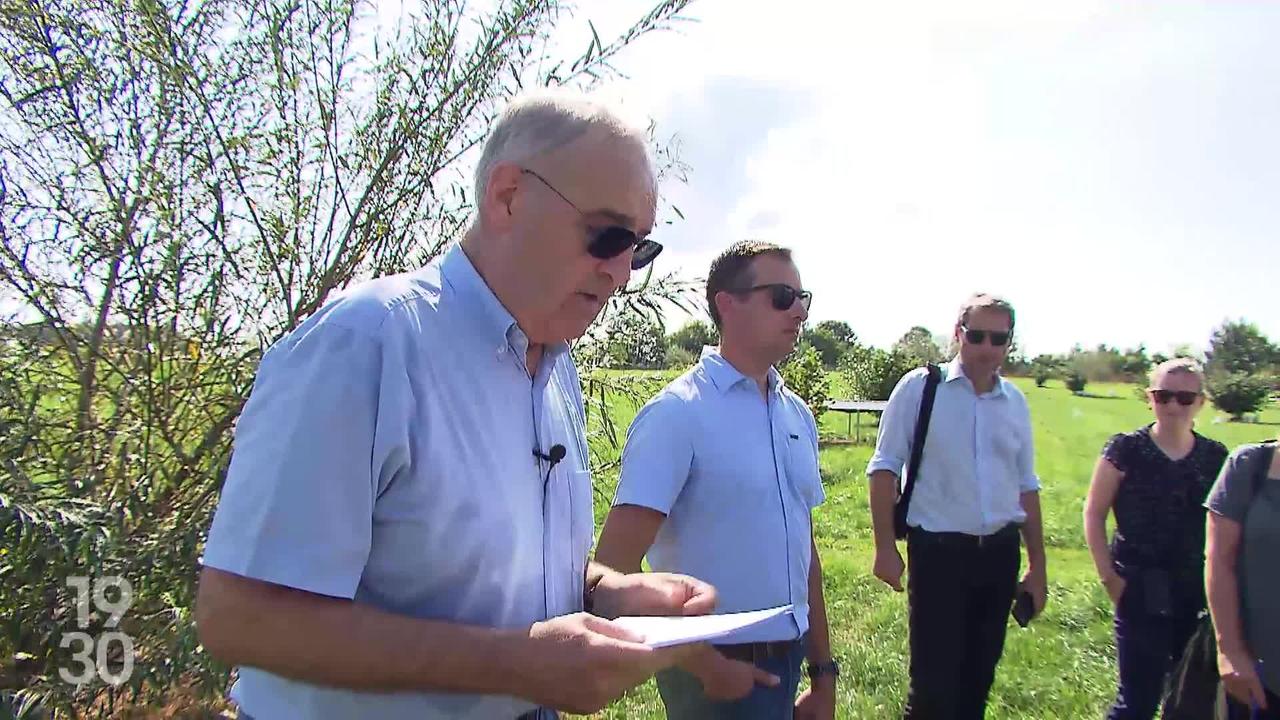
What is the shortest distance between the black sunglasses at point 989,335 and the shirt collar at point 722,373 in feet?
5.25

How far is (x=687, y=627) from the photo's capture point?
1294 mm

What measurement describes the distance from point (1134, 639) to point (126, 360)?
420 cm

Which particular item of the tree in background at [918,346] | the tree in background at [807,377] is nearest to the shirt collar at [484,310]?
the tree in background at [807,377]

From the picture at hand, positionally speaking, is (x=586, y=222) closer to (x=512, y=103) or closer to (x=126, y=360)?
(x=512, y=103)

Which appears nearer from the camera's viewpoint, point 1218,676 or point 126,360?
point 126,360

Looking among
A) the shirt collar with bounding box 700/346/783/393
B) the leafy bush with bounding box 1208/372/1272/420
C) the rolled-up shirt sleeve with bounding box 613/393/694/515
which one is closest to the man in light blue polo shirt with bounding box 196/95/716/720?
the rolled-up shirt sleeve with bounding box 613/393/694/515

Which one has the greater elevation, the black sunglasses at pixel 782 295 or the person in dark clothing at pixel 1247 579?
the black sunglasses at pixel 782 295

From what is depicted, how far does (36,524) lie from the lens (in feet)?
7.29

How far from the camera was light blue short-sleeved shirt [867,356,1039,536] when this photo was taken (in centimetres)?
390

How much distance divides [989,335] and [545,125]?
3.28 meters

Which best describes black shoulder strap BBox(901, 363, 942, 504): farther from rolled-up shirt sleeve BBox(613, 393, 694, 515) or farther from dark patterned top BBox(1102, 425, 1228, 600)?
rolled-up shirt sleeve BBox(613, 393, 694, 515)

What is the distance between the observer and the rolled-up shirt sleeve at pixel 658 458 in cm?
249

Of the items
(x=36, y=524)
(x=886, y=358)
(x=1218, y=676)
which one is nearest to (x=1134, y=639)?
(x=1218, y=676)

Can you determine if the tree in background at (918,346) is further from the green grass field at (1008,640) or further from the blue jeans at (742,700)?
the blue jeans at (742,700)
